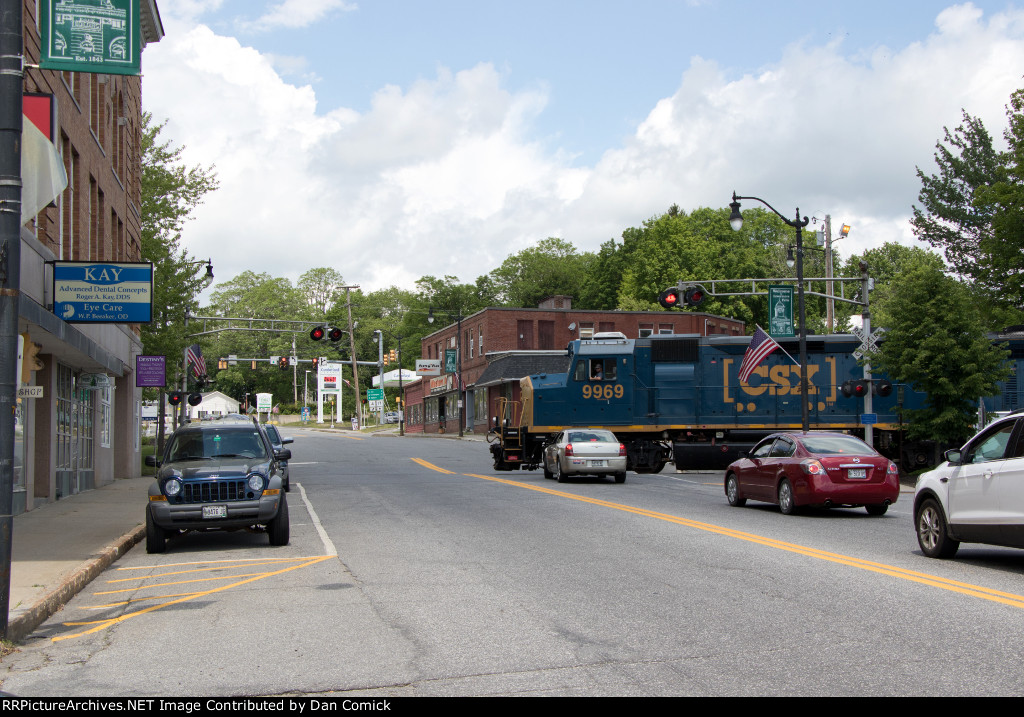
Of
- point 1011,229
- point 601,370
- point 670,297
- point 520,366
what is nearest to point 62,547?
point 670,297

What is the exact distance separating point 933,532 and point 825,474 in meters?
4.97

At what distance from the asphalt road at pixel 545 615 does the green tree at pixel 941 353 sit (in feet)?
43.4

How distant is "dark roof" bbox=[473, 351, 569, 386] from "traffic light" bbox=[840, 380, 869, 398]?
31.5 meters

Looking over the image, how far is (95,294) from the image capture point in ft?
53.6

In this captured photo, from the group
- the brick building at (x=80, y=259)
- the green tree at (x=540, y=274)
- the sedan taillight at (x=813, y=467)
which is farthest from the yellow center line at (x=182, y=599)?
the green tree at (x=540, y=274)

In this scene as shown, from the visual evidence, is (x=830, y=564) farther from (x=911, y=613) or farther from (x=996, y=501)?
(x=911, y=613)

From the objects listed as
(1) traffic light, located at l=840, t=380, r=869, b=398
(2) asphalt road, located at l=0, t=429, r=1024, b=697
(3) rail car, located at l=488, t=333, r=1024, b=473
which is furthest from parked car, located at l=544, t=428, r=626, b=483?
(2) asphalt road, located at l=0, t=429, r=1024, b=697

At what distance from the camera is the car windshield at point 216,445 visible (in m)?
14.2

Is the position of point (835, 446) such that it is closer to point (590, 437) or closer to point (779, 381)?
point (590, 437)

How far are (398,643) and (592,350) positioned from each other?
2466 cm

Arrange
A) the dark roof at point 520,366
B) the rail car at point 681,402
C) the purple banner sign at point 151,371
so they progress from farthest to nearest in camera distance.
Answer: the dark roof at point 520,366 < the rail car at point 681,402 < the purple banner sign at point 151,371

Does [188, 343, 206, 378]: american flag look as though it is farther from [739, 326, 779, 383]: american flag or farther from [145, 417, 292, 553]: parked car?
[145, 417, 292, 553]: parked car

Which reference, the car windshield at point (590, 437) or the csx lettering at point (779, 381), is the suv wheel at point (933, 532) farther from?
the csx lettering at point (779, 381)

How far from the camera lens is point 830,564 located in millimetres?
10984
